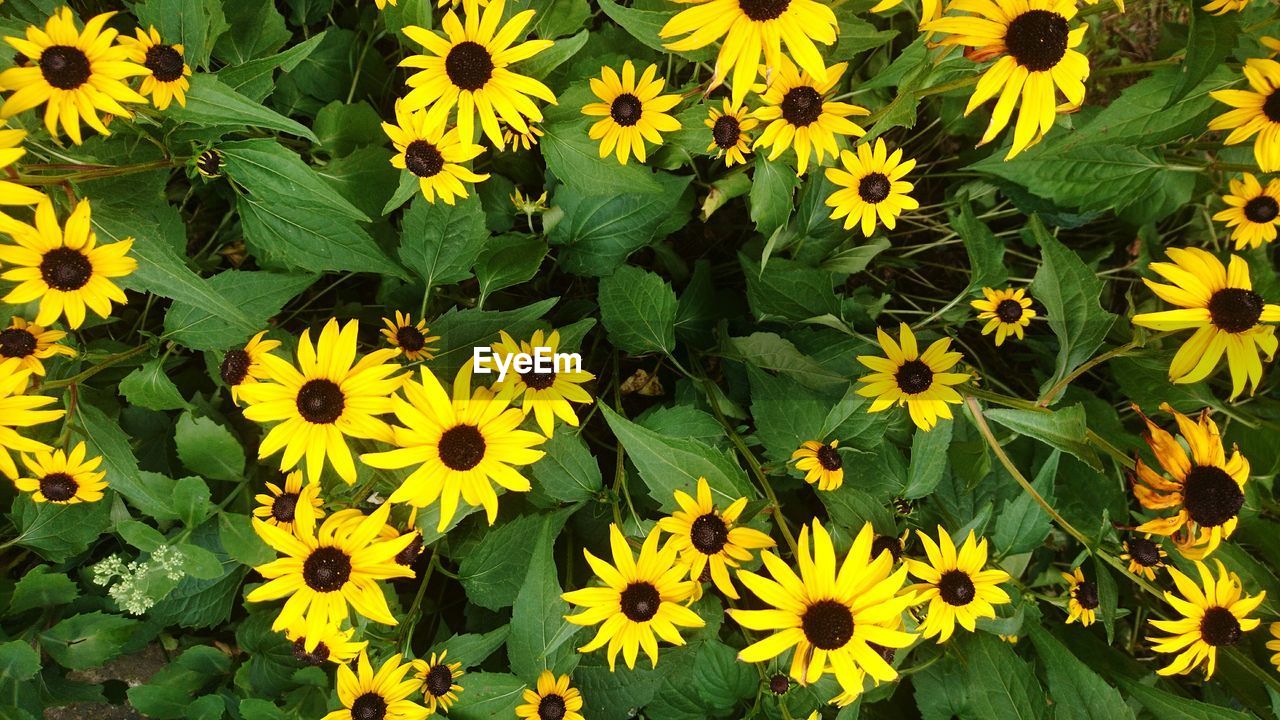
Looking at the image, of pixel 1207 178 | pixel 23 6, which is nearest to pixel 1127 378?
pixel 1207 178

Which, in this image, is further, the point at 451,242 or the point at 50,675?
the point at 50,675

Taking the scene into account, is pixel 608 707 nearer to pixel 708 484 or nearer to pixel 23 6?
pixel 708 484

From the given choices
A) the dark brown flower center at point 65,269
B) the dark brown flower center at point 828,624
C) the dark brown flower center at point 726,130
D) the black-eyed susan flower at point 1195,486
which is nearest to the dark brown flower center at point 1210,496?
the black-eyed susan flower at point 1195,486

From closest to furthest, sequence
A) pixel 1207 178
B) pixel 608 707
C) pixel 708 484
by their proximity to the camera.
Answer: pixel 708 484
pixel 608 707
pixel 1207 178

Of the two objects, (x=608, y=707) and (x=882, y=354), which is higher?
(x=882, y=354)

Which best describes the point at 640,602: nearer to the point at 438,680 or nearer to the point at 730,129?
the point at 438,680

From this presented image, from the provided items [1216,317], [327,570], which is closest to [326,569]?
[327,570]

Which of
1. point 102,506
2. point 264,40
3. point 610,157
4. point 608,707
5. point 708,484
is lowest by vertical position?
point 608,707
